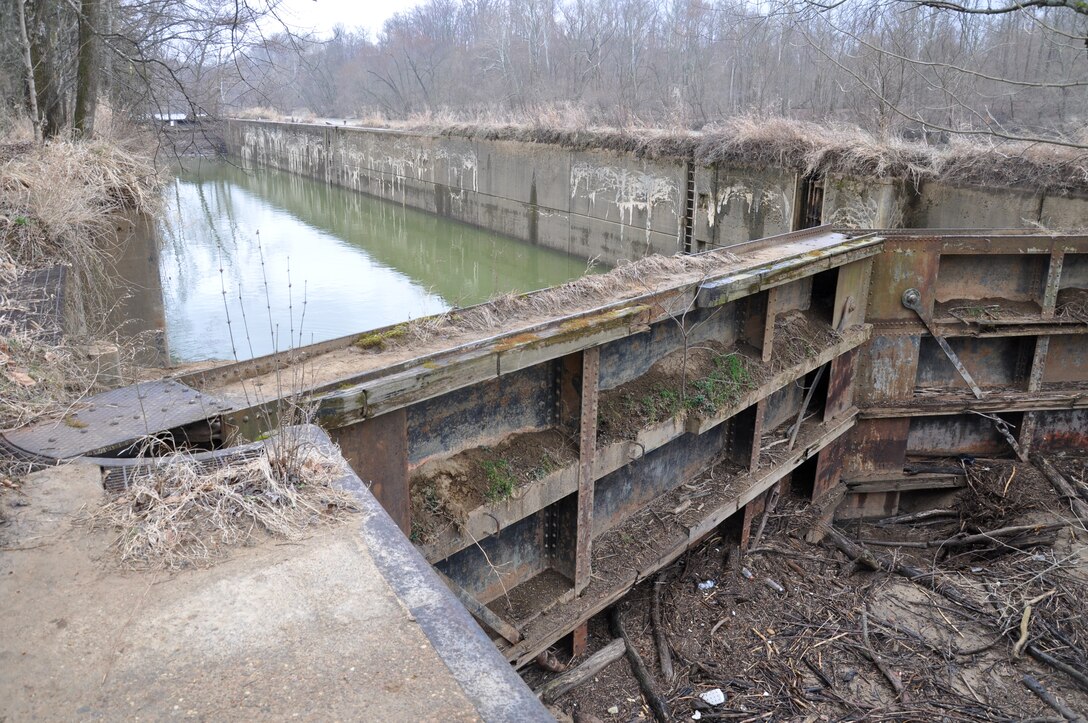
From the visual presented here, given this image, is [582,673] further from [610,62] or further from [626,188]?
[610,62]

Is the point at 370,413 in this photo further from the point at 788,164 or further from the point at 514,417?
the point at 788,164

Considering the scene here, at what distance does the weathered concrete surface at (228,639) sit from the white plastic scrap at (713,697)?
3622 millimetres

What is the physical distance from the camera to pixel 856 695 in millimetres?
5621

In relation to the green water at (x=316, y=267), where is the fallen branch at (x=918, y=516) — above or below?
below

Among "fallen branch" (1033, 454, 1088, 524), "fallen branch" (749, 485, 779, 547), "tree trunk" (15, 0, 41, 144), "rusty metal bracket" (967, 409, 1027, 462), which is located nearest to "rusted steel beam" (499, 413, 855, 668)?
"fallen branch" (749, 485, 779, 547)

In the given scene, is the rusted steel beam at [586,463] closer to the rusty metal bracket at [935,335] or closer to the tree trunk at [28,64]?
the rusty metal bracket at [935,335]

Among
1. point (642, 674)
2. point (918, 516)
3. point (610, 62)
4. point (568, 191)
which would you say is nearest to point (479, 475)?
point (642, 674)

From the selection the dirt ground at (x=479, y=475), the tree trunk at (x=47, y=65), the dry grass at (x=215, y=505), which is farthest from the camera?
the tree trunk at (x=47, y=65)

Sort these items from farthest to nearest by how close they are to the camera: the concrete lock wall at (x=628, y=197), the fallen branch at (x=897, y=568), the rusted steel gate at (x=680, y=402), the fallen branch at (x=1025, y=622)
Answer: the concrete lock wall at (x=628, y=197) → the fallen branch at (x=897, y=568) → the fallen branch at (x=1025, y=622) → the rusted steel gate at (x=680, y=402)

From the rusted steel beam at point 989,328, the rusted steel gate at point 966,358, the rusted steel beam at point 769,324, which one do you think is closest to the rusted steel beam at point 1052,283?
the rusted steel gate at point 966,358

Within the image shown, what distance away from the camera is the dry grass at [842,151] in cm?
1116

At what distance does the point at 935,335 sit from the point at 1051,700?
13.3 ft

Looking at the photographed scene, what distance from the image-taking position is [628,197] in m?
18.4

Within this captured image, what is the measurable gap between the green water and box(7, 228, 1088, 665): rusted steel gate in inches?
141
